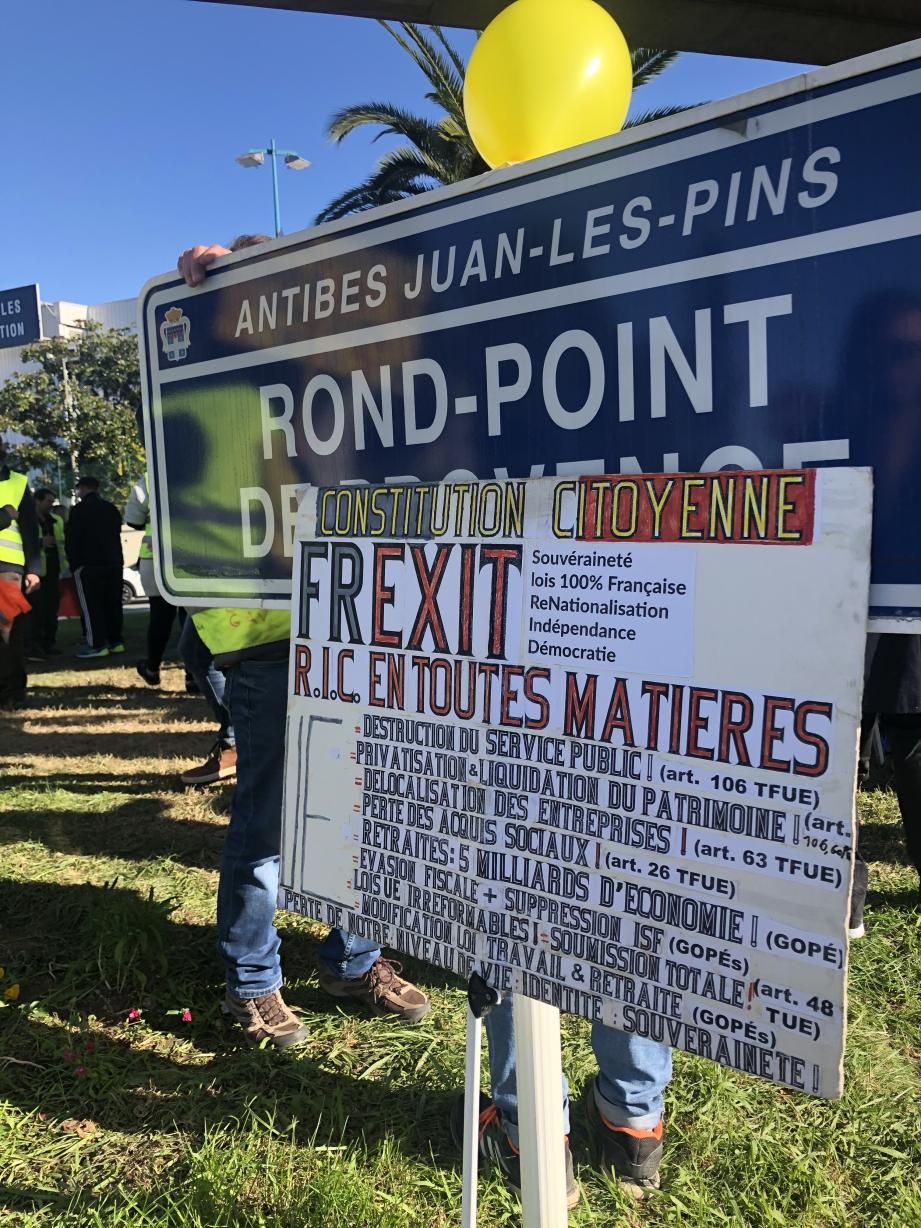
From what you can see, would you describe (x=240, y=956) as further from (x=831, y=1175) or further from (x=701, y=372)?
(x=701, y=372)

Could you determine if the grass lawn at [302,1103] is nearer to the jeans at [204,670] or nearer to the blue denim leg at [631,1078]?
the blue denim leg at [631,1078]

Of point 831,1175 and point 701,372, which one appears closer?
point 701,372

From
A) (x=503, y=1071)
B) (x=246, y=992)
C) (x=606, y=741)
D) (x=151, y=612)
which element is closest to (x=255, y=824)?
(x=246, y=992)

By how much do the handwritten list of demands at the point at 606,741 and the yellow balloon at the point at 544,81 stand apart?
2.84ft

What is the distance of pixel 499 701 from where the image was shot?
3.54 ft

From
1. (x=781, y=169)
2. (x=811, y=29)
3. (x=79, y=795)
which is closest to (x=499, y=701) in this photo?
(x=781, y=169)

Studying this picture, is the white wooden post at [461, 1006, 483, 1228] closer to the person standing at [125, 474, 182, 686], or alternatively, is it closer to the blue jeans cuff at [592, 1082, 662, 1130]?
the blue jeans cuff at [592, 1082, 662, 1130]

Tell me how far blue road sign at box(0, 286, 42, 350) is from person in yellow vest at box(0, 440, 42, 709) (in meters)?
19.5

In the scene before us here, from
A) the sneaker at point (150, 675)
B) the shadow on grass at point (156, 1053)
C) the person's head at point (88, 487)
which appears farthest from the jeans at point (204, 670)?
the person's head at point (88, 487)

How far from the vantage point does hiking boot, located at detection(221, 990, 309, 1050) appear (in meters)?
2.12

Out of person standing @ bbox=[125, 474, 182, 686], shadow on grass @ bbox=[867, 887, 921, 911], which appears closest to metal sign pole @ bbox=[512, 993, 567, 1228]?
shadow on grass @ bbox=[867, 887, 921, 911]

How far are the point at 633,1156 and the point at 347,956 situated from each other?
2.96 feet

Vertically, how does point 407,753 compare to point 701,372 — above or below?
below

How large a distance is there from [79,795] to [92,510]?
16.6 feet
